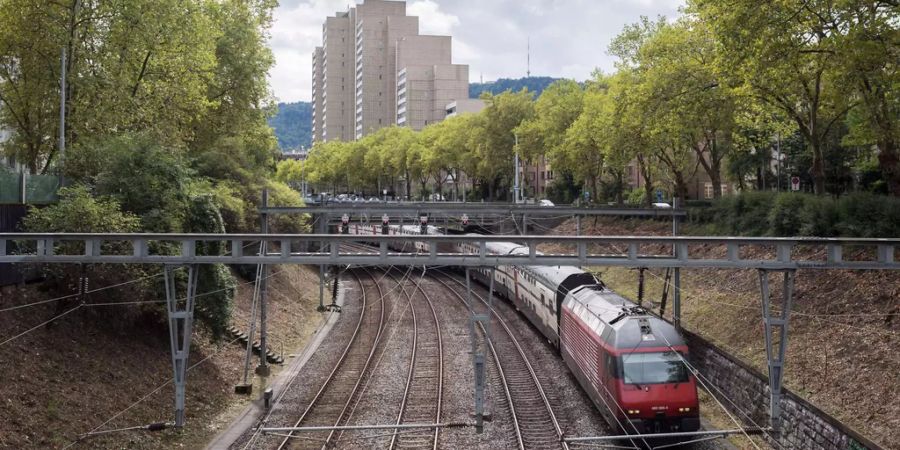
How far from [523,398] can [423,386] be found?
11.8 ft

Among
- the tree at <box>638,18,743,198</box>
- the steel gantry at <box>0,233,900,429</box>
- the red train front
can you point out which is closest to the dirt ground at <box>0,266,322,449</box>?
the steel gantry at <box>0,233,900,429</box>

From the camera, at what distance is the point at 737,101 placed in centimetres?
2966

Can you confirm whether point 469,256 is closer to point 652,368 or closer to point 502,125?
point 652,368

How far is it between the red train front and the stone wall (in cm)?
253

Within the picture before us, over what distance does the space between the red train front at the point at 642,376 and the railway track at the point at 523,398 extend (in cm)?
159

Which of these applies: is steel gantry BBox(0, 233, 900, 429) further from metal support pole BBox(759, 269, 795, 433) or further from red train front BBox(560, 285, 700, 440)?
red train front BBox(560, 285, 700, 440)

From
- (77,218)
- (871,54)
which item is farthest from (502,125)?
(77,218)

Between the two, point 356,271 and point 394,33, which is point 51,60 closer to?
point 356,271

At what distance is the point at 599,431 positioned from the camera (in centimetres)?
1983

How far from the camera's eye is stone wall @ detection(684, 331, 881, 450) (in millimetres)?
16656

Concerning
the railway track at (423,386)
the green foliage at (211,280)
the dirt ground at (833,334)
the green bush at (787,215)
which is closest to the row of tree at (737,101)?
the green bush at (787,215)

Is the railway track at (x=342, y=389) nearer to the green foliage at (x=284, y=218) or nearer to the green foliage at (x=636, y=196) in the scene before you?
the green foliage at (x=284, y=218)

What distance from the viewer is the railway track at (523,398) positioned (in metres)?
19.4

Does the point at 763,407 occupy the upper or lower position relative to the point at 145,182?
lower
